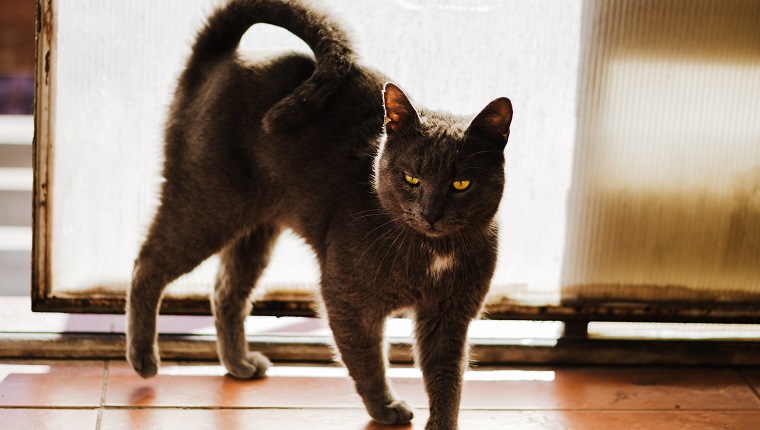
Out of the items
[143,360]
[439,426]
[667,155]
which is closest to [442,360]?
[439,426]

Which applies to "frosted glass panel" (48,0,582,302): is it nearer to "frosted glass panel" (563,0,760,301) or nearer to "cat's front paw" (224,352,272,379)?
"frosted glass panel" (563,0,760,301)

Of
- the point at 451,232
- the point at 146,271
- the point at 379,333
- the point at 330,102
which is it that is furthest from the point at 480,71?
the point at 146,271

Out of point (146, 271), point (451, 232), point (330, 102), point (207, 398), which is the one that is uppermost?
point (330, 102)

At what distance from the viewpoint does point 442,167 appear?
56.8 inches

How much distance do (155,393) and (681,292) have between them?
1.28 meters

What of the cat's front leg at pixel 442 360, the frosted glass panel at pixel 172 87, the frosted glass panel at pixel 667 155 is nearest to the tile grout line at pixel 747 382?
the frosted glass panel at pixel 667 155

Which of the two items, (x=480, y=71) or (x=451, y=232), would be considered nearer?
(x=451, y=232)

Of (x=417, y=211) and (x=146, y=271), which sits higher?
(x=417, y=211)

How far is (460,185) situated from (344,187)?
0.84 ft

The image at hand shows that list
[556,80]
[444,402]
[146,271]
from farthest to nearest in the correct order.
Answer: [556,80] < [146,271] < [444,402]

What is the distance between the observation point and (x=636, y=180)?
1944 millimetres

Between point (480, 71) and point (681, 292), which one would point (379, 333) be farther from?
point (681, 292)

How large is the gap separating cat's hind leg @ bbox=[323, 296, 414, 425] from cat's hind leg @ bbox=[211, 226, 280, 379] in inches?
12.8

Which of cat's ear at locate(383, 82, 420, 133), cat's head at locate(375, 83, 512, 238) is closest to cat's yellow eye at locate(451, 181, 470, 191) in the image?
cat's head at locate(375, 83, 512, 238)
